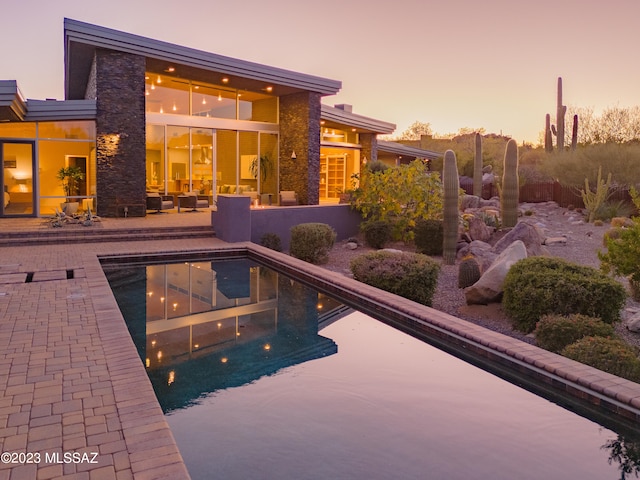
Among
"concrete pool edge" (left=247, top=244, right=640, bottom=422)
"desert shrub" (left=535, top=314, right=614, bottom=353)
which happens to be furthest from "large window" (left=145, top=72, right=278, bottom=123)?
"desert shrub" (left=535, top=314, right=614, bottom=353)

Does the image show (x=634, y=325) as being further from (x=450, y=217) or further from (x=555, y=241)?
(x=555, y=241)

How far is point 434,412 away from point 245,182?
56.0ft

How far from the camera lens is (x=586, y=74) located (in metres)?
26.9

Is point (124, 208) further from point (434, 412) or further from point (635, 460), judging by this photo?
point (635, 460)

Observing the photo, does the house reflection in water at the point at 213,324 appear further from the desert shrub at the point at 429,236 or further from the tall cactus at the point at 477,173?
the tall cactus at the point at 477,173

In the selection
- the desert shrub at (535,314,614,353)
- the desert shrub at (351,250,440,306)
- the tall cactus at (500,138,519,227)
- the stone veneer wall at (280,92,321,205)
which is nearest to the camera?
the desert shrub at (535,314,614,353)

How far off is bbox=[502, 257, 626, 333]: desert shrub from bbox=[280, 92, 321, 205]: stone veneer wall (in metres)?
13.5

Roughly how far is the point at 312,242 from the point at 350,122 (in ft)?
42.4

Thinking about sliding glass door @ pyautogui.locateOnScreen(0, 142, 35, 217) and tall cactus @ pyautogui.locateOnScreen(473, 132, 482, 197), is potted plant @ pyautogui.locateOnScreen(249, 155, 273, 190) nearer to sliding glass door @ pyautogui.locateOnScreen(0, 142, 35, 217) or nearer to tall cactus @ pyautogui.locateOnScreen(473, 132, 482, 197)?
sliding glass door @ pyautogui.locateOnScreen(0, 142, 35, 217)

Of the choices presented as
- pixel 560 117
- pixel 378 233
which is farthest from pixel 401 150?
pixel 378 233

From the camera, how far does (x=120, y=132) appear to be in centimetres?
1602


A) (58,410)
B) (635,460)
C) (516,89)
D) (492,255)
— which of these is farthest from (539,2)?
(58,410)

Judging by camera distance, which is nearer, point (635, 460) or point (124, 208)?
point (635, 460)

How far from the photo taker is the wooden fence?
27.3 metres
